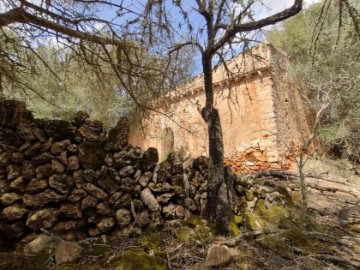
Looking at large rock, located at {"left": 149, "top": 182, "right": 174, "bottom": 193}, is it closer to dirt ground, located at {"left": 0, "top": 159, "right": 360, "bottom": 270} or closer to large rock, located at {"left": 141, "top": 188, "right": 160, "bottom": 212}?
large rock, located at {"left": 141, "top": 188, "right": 160, "bottom": 212}

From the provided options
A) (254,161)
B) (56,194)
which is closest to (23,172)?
(56,194)

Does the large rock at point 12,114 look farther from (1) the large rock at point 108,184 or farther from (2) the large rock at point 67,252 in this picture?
(2) the large rock at point 67,252

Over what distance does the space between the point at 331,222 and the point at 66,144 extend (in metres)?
4.44

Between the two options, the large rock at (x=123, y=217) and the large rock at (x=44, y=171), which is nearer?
A: the large rock at (x=44, y=171)

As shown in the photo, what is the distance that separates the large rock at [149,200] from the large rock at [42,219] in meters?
1.10

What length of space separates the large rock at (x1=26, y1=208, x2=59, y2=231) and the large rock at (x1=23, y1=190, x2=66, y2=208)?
0.08 metres

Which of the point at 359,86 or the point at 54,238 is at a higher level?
the point at 359,86

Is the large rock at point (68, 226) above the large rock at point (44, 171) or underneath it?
underneath

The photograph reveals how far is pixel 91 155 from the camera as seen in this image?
3635mm

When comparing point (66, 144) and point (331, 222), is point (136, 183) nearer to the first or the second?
point (66, 144)

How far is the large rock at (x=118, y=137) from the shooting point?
3.88m

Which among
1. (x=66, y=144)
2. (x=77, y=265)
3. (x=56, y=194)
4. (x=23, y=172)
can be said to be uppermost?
(x=66, y=144)

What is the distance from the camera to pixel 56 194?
3.29 m

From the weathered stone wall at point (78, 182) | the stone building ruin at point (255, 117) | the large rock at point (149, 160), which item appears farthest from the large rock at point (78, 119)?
the stone building ruin at point (255, 117)
